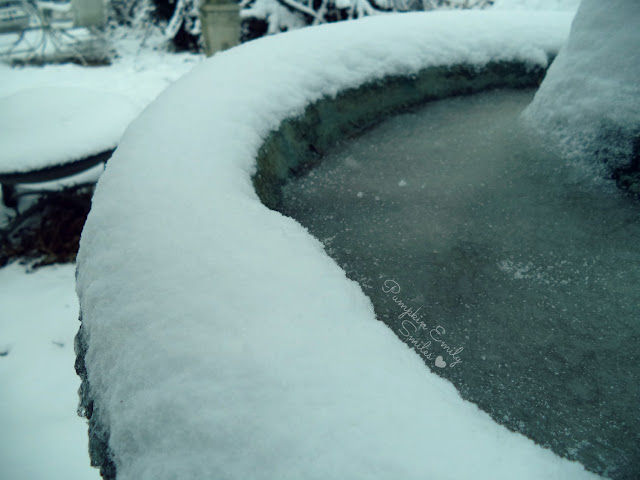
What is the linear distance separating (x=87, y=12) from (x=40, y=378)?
8.21m

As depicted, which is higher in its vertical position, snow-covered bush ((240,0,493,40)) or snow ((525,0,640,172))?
snow ((525,0,640,172))

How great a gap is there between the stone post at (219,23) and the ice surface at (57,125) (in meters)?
1.73

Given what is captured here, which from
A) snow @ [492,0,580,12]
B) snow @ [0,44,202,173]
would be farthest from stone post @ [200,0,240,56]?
snow @ [492,0,580,12]

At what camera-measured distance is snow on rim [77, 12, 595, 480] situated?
0.58 m

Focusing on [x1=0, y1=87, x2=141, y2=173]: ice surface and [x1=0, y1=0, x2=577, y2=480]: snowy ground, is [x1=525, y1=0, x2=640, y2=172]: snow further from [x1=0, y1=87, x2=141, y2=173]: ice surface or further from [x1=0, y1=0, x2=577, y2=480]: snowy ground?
[x1=0, y1=87, x2=141, y2=173]: ice surface

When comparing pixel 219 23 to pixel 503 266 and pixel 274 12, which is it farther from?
pixel 503 266

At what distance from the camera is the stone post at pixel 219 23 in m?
4.41

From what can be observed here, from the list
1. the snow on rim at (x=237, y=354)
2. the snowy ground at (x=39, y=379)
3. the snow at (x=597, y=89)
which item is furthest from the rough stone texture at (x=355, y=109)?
the snowy ground at (x=39, y=379)

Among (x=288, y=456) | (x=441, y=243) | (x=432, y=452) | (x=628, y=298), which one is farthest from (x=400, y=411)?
(x=628, y=298)

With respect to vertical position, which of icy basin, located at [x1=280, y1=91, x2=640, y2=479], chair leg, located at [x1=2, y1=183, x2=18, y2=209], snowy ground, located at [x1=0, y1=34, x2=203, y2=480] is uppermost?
icy basin, located at [x1=280, y1=91, x2=640, y2=479]

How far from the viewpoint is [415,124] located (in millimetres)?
1941

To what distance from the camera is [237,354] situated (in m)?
0.66

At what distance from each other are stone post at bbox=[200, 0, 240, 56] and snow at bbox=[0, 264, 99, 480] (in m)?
3.14

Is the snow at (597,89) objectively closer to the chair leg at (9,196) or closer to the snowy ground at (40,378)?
the snowy ground at (40,378)
